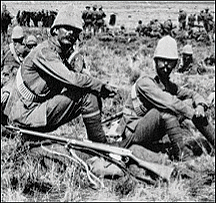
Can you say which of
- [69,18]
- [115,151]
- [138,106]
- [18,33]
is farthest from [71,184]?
[18,33]

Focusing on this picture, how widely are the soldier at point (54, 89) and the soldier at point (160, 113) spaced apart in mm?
379

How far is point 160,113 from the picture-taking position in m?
4.76

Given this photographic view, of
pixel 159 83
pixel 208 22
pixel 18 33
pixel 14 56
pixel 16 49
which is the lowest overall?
pixel 159 83

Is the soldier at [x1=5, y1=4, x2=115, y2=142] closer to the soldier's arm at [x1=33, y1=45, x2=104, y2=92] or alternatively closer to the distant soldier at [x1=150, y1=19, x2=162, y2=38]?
the soldier's arm at [x1=33, y1=45, x2=104, y2=92]

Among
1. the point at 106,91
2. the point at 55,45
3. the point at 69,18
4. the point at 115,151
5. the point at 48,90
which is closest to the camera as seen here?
the point at 69,18

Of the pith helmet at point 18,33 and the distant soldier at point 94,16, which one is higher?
the distant soldier at point 94,16

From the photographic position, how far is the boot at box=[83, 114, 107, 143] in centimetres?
480

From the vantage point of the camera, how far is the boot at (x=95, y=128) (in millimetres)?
4805

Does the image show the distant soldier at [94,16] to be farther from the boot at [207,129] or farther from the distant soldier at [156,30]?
the boot at [207,129]

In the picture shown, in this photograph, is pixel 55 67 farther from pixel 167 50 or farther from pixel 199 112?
pixel 199 112

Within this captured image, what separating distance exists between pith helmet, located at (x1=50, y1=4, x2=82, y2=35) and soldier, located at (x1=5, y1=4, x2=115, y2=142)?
2 centimetres

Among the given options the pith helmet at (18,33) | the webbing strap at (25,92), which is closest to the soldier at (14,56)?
the pith helmet at (18,33)

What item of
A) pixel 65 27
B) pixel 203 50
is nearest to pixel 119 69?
pixel 203 50

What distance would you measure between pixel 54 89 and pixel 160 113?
1.17m
